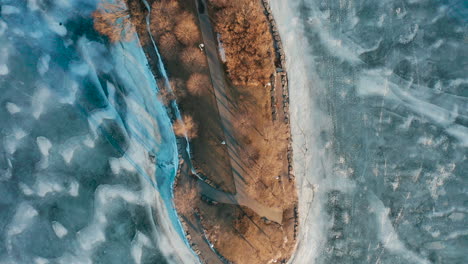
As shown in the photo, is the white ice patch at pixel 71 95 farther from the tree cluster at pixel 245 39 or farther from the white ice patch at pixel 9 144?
the tree cluster at pixel 245 39

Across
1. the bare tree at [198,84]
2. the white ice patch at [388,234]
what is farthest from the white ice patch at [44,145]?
the white ice patch at [388,234]

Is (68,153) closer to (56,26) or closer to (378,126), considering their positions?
(56,26)

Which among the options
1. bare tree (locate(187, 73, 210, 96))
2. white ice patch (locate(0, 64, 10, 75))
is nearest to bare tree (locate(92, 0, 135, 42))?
bare tree (locate(187, 73, 210, 96))

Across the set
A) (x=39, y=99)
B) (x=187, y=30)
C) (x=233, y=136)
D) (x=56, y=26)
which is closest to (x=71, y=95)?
(x=39, y=99)

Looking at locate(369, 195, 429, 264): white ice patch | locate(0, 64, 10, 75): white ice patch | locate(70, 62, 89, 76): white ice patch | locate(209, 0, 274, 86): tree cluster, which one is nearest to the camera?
locate(209, 0, 274, 86): tree cluster

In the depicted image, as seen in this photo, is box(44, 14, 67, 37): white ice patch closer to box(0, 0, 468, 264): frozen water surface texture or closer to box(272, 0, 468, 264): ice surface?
box(0, 0, 468, 264): frozen water surface texture

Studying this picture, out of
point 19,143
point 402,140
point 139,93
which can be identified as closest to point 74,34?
point 139,93

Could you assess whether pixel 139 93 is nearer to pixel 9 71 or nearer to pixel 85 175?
pixel 85 175
